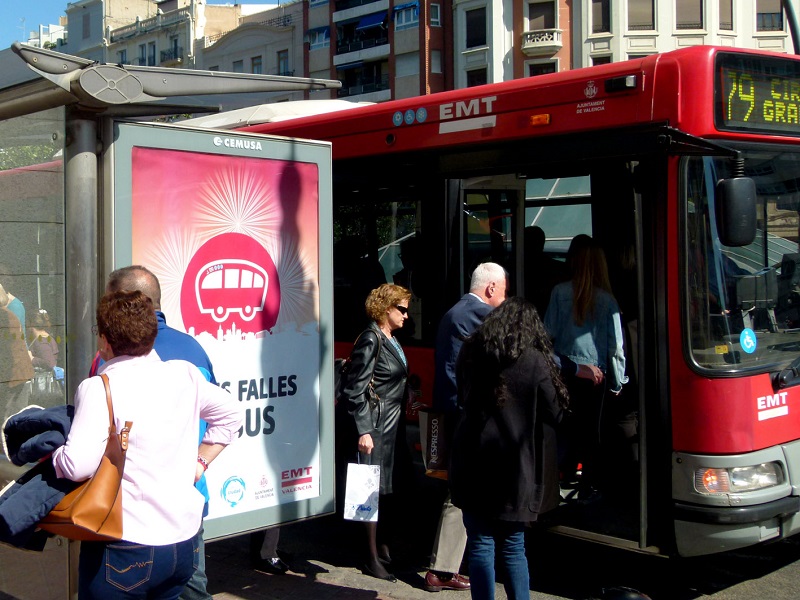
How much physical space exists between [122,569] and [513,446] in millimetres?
1765

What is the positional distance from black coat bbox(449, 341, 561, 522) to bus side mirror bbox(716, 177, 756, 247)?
1286 millimetres

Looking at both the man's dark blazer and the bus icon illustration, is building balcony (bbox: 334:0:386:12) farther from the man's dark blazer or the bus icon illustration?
the bus icon illustration

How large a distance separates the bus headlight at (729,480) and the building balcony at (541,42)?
1695 inches

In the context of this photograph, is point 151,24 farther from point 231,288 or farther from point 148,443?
point 148,443

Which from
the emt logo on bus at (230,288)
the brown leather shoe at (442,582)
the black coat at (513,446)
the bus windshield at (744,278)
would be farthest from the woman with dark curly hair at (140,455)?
the bus windshield at (744,278)

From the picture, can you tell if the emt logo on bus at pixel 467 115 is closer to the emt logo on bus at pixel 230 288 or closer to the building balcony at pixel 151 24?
the emt logo on bus at pixel 230 288

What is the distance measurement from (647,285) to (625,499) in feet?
5.00

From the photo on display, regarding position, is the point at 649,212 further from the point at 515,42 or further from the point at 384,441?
the point at 515,42

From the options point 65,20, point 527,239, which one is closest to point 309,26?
point 65,20

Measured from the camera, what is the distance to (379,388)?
5.60m

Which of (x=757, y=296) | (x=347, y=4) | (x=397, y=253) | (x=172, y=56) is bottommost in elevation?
(x=757, y=296)

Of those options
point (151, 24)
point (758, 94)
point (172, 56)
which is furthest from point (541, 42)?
point (758, 94)

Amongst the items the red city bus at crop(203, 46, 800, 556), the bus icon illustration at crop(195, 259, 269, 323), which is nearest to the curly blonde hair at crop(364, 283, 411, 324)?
the red city bus at crop(203, 46, 800, 556)

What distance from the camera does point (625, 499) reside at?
19.1 feet
